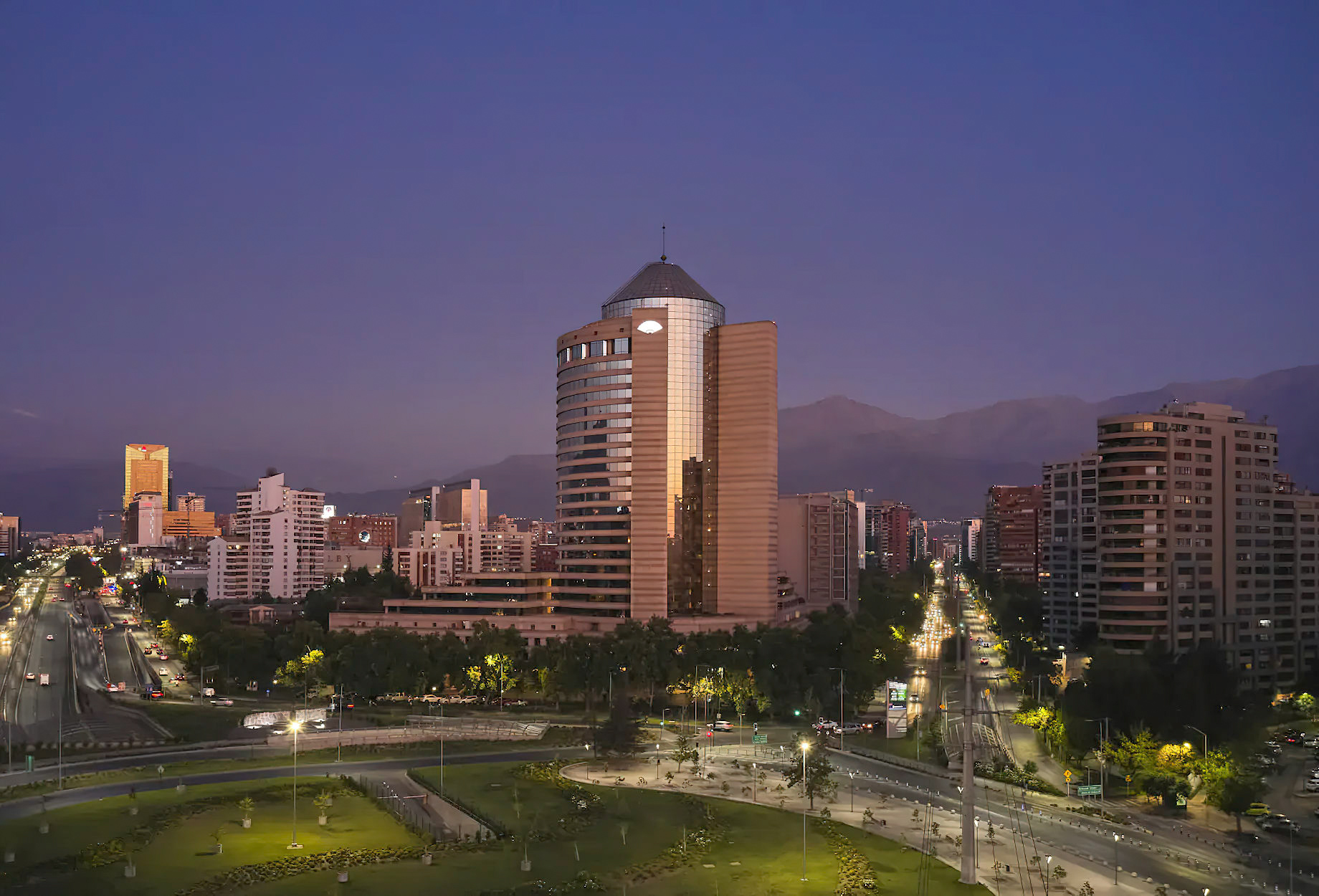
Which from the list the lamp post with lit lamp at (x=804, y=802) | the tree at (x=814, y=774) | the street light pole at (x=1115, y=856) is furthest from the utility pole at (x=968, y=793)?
the tree at (x=814, y=774)

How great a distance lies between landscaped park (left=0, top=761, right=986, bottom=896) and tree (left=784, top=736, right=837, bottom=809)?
4.83 feet

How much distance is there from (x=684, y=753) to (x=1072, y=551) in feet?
263

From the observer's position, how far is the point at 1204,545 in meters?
101

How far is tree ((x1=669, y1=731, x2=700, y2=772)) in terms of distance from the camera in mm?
68938

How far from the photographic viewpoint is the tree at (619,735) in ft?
232

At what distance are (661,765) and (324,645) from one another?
50.8 metres

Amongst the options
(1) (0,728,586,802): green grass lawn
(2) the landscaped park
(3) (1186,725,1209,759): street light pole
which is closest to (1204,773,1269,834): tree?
(3) (1186,725,1209,759): street light pole

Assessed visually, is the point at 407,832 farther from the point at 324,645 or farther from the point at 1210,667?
the point at 324,645

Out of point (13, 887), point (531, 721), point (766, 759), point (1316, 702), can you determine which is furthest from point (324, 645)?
point (1316, 702)

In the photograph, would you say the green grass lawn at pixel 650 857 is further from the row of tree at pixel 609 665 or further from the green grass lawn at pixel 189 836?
the row of tree at pixel 609 665

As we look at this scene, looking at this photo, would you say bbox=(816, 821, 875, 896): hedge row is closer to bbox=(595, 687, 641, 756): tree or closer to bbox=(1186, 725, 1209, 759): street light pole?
bbox=(595, 687, 641, 756): tree

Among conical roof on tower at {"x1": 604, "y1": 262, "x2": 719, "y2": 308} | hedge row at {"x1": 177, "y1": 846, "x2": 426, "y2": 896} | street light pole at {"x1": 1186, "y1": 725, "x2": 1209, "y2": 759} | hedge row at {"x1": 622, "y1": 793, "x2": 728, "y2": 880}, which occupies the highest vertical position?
conical roof on tower at {"x1": 604, "y1": 262, "x2": 719, "y2": 308}

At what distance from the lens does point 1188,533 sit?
326 ft

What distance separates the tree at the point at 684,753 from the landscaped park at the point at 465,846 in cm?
401
